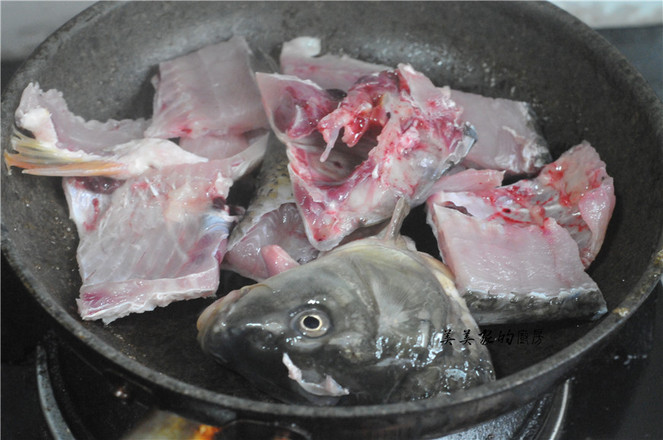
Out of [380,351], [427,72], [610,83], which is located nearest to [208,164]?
[380,351]

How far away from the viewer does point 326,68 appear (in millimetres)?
2252

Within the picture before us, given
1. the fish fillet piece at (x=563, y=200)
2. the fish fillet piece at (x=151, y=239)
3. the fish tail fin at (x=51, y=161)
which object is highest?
the fish fillet piece at (x=563, y=200)

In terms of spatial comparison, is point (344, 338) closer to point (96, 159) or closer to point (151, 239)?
point (151, 239)

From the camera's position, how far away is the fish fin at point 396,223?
5.71ft

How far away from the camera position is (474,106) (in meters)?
2.15

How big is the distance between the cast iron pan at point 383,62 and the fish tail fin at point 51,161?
0.04 metres

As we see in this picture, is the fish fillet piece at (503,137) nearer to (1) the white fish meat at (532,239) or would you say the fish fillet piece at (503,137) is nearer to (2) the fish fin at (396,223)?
(1) the white fish meat at (532,239)

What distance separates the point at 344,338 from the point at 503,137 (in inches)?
34.6

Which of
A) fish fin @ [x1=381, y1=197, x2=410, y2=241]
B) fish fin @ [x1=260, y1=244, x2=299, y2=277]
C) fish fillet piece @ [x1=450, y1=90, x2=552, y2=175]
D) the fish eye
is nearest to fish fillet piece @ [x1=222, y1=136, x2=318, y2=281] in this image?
fish fin @ [x1=260, y1=244, x2=299, y2=277]

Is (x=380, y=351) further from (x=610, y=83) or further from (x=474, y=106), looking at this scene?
(x=610, y=83)

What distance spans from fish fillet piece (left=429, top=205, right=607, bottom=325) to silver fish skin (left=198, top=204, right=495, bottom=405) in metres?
0.12

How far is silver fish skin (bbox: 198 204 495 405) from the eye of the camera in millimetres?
1479

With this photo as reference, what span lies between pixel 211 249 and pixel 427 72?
1.04 m

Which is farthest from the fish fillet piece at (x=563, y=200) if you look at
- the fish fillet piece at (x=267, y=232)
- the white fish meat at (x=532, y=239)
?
the fish fillet piece at (x=267, y=232)
